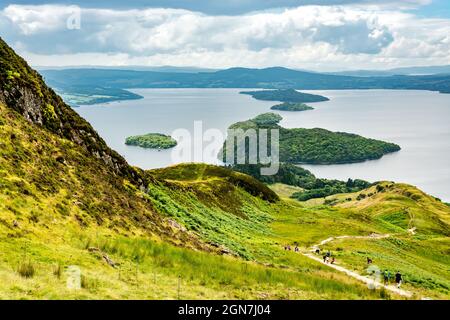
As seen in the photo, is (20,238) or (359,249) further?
(359,249)

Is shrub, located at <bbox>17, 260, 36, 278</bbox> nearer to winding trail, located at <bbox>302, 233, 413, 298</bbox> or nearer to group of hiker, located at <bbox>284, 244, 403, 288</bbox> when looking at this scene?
winding trail, located at <bbox>302, 233, 413, 298</bbox>

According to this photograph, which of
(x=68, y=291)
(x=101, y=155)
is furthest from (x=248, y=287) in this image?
(x=101, y=155)

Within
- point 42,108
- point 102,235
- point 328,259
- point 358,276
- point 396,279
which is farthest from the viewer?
point 328,259

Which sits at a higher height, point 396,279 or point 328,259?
point 396,279

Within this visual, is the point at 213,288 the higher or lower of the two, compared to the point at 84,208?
lower

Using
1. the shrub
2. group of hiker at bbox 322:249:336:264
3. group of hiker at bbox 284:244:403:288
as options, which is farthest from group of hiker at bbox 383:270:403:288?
the shrub

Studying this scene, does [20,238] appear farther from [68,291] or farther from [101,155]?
[101,155]

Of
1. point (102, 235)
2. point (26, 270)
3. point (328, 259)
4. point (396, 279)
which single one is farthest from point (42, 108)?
point (396, 279)

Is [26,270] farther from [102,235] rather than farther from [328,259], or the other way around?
[328,259]

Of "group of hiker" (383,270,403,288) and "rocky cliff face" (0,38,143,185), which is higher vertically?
"rocky cliff face" (0,38,143,185)
